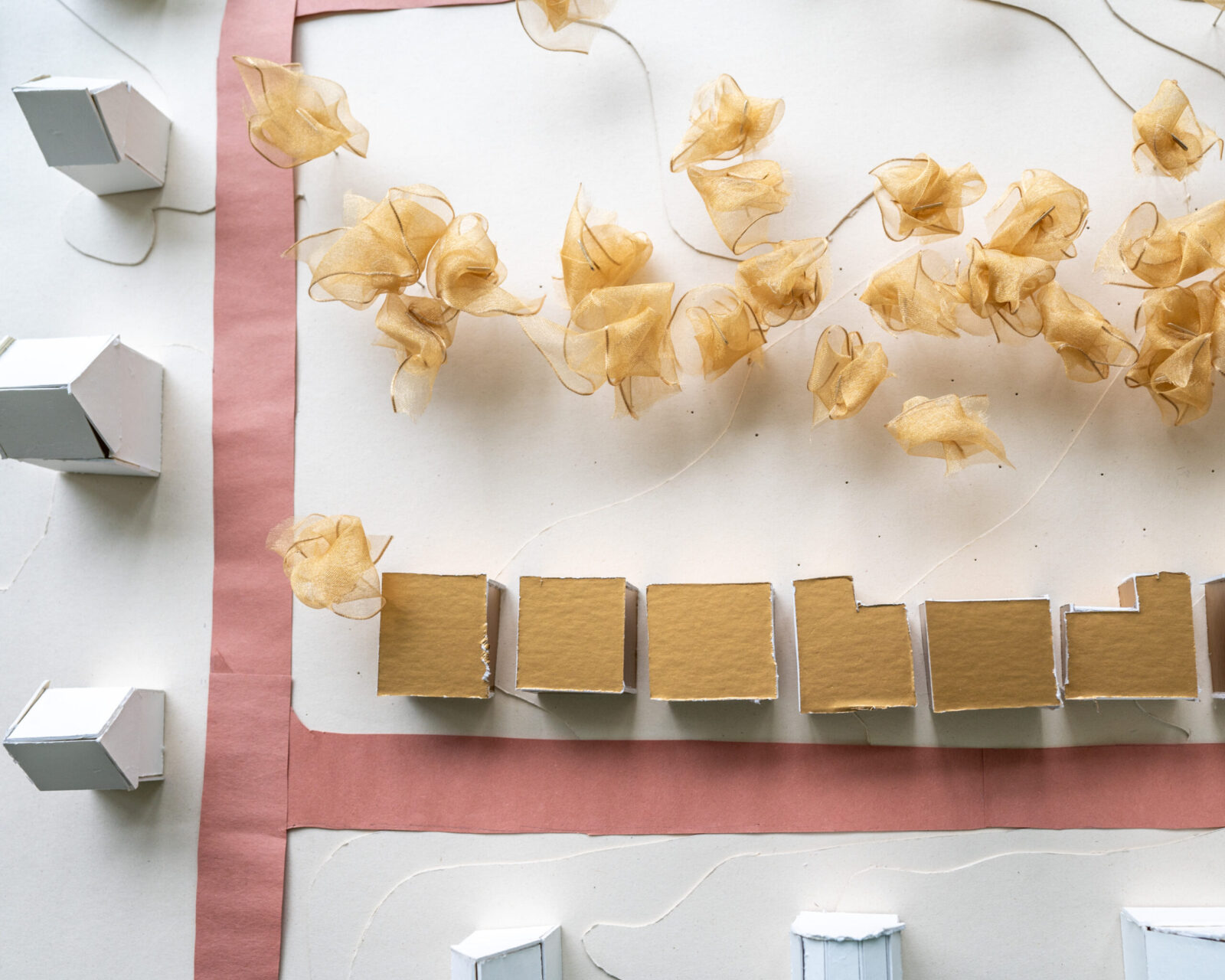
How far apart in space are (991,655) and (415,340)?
0.60m

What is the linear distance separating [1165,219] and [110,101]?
1009 millimetres

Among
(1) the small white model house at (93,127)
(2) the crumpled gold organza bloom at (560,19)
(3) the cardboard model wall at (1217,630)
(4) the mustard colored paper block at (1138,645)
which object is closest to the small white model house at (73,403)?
(1) the small white model house at (93,127)

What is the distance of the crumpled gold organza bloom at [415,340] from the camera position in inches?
31.7

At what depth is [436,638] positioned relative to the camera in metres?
0.79

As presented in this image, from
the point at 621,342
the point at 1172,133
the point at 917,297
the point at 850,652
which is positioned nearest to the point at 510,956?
the point at 850,652

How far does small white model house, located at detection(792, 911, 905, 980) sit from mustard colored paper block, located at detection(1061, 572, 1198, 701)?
272 millimetres

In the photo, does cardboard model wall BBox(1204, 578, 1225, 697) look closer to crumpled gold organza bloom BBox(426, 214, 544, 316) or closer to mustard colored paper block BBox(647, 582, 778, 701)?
mustard colored paper block BBox(647, 582, 778, 701)

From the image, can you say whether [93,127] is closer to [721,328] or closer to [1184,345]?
[721,328]

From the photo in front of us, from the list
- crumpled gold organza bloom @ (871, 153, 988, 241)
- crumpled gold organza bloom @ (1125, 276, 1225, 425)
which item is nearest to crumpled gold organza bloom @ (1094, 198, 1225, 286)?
crumpled gold organza bloom @ (1125, 276, 1225, 425)

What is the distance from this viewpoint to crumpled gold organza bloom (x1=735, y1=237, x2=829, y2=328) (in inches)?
30.4

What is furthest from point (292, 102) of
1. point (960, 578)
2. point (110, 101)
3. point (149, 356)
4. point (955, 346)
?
point (960, 578)

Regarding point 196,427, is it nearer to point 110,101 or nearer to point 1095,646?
point 110,101

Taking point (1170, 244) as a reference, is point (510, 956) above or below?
below

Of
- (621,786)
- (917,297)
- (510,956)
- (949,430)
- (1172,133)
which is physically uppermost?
(1172,133)
